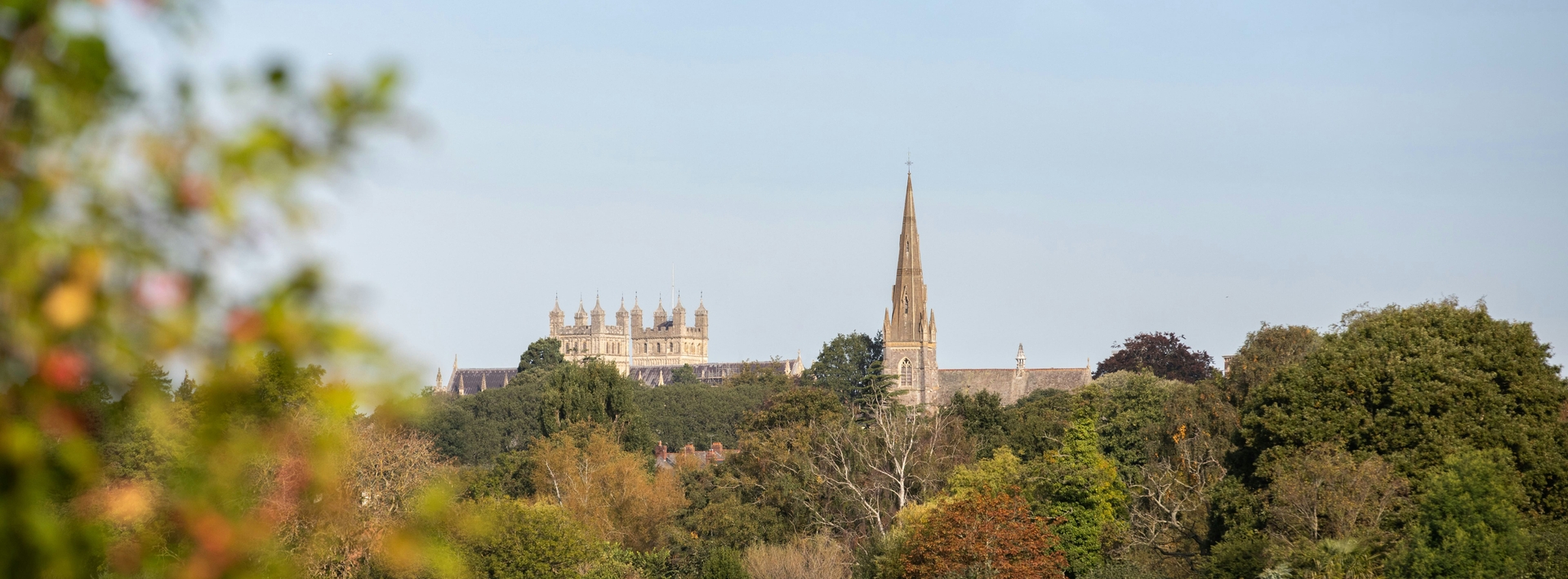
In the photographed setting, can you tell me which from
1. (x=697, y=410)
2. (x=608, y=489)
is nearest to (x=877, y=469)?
(x=608, y=489)

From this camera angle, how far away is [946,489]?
4475cm

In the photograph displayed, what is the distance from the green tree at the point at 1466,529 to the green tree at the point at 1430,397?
2878mm

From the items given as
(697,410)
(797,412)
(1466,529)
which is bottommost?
(1466,529)

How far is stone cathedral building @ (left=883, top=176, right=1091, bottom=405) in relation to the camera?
379 feet

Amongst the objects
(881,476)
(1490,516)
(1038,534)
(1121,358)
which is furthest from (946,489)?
(1121,358)

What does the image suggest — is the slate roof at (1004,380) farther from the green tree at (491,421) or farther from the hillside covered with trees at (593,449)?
the green tree at (491,421)

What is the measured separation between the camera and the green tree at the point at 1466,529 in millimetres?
24328

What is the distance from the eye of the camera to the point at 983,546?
3434cm

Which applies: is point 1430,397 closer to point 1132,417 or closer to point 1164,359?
point 1132,417

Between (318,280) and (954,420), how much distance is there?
52311 mm

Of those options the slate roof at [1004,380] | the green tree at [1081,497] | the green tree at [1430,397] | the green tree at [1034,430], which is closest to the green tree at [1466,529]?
the green tree at [1430,397]

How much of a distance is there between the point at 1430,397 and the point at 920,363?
85543mm

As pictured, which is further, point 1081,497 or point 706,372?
point 706,372

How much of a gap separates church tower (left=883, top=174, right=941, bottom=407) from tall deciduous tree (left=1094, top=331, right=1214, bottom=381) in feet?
74.6
